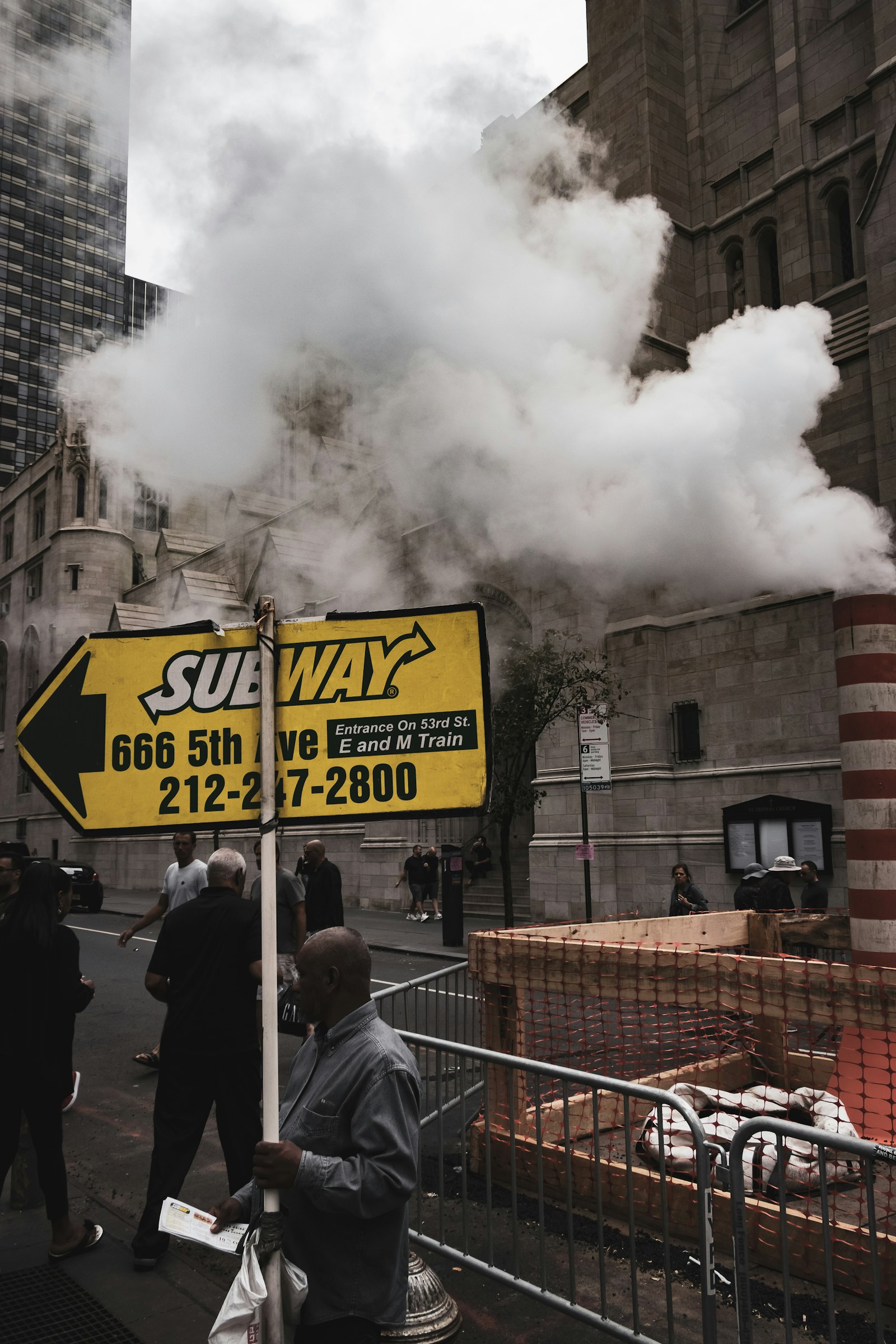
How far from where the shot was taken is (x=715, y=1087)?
18.4 ft

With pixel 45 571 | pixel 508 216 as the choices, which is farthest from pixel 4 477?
pixel 508 216

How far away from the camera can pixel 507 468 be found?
49.6 feet

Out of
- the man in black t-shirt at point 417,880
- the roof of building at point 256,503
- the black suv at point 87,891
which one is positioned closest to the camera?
the man in black t-shirt at point 417,880

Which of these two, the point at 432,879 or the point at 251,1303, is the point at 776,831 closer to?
the point at 432,879

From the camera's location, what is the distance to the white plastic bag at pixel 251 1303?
2.02m

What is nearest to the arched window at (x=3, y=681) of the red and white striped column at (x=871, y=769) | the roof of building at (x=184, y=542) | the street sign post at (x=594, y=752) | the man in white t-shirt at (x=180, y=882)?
the roof of building at (x=184, y=542)

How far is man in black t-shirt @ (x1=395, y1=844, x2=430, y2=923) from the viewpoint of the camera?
63.5 feet

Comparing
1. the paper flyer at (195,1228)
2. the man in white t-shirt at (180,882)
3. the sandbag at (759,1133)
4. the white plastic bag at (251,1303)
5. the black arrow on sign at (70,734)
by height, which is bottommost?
the sandbag at (759,1133)

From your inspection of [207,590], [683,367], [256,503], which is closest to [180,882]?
[683,367]

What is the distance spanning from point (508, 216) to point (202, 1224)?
15.2m

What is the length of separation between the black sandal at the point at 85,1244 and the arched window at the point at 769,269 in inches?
767

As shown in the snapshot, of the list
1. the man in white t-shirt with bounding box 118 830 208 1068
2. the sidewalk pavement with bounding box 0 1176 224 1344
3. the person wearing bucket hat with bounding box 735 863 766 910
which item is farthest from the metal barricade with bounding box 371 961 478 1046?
the person wearing bucket hat with bounding box 735 863 766 910

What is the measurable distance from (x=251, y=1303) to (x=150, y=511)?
4468 centimetres

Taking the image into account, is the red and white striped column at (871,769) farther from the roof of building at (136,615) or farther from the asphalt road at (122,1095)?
the roof of building at (136,615)
